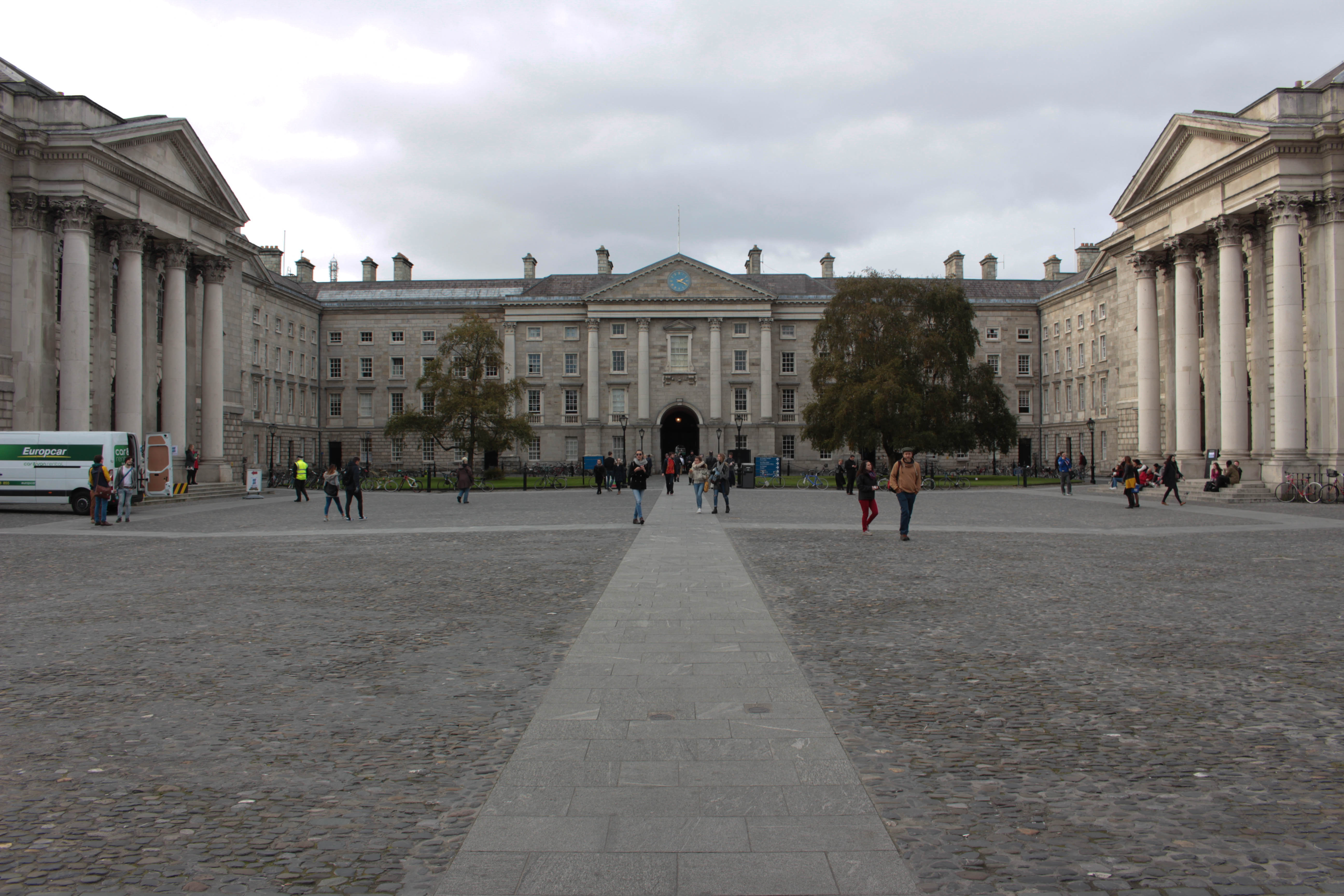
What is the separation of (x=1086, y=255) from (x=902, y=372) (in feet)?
116

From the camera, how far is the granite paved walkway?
347 centimetres

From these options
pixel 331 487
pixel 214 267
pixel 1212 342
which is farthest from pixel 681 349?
pixel 331 487

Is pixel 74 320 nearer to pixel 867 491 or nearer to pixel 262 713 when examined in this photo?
pixel 867 491

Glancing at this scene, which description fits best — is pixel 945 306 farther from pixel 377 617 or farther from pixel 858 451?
pixel 377 617

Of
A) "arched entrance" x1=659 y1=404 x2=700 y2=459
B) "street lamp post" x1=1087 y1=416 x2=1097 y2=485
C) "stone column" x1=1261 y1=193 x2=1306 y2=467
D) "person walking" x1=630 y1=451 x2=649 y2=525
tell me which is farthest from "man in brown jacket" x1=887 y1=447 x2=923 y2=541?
"arched entrance" x1=659 y1=404 x2=700 y2=459

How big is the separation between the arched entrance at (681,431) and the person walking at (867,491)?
171 ft

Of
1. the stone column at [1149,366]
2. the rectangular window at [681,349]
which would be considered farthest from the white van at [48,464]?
the rectangular window at [681,349]

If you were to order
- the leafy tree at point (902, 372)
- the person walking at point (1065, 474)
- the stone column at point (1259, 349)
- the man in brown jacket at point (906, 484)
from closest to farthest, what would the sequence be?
the man in brown jacket at point (906, 484), the stone column at point (1259, 349), the person walking at point (1065, 474), the leafy tree at point (902, 372)

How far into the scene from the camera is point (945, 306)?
46.7 metres

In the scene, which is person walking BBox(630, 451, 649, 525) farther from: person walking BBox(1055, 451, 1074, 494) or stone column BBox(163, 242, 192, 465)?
stone column BBox(163, 242, 192, 465)

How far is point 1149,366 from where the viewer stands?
125 ft

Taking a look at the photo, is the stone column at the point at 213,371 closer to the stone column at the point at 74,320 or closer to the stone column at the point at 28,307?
the stone column at the point at 28,307

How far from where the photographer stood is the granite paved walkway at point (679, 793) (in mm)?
3471

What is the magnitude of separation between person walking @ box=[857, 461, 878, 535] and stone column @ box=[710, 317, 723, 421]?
168ft
